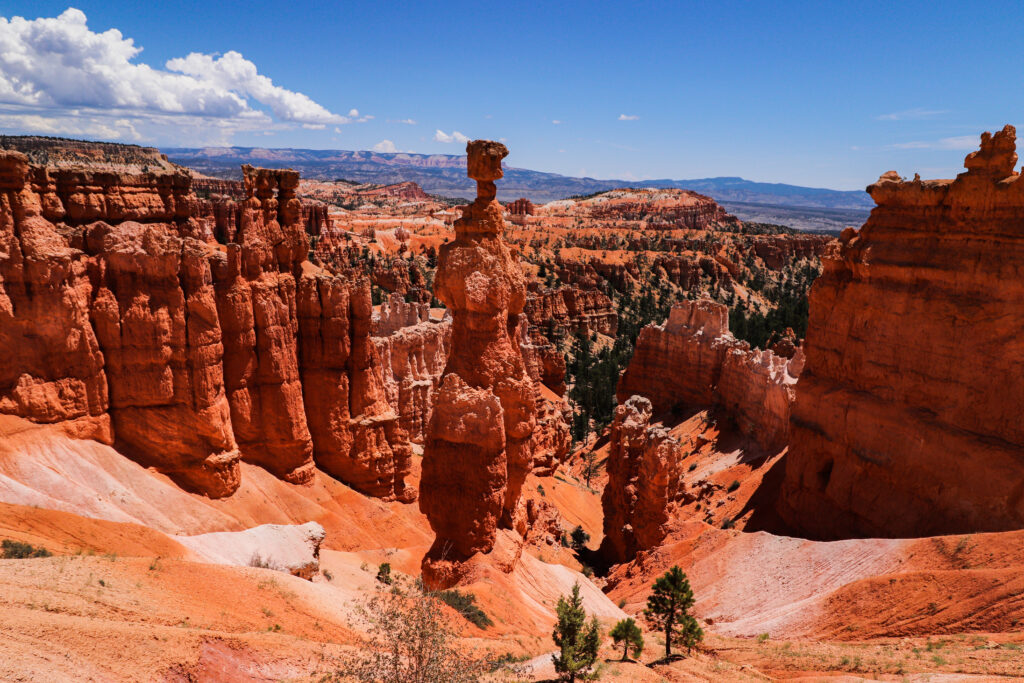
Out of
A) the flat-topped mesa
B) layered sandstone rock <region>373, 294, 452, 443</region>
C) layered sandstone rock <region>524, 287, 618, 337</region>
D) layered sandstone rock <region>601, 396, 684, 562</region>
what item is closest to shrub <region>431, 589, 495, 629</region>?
the flat-topped mesa

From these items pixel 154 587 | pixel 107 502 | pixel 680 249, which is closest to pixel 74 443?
pixel 107 502

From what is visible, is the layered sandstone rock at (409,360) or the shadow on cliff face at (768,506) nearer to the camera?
the shadow on cliff face at (768,506)

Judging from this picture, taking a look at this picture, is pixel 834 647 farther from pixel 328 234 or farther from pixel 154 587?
pixel 328 234

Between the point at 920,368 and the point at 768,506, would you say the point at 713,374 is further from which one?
the point at 920,368

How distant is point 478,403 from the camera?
1595cm

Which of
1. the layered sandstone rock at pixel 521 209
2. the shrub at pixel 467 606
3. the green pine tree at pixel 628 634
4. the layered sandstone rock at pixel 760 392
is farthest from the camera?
the layered sandstone rock at pixel 521 209

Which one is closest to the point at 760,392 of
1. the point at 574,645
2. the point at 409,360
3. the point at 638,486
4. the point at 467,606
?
the point at 638,486

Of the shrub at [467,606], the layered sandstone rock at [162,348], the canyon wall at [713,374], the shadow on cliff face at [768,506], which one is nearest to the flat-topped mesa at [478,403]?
the shrub at [467,606]

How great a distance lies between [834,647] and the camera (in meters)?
16.7

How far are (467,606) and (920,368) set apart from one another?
17.9 metres

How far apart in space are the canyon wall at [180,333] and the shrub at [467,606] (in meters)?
9.22

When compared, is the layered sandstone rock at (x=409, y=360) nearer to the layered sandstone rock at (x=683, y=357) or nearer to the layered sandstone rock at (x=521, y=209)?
the layered sandstone rock at (x=683, y=357)

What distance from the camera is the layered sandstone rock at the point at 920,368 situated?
65.1ft

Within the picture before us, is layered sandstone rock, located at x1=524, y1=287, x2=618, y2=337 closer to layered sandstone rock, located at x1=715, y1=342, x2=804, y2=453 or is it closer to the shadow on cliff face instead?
layered sandstone rock, located at x1=715, y1=342, x2=804, y2=453
